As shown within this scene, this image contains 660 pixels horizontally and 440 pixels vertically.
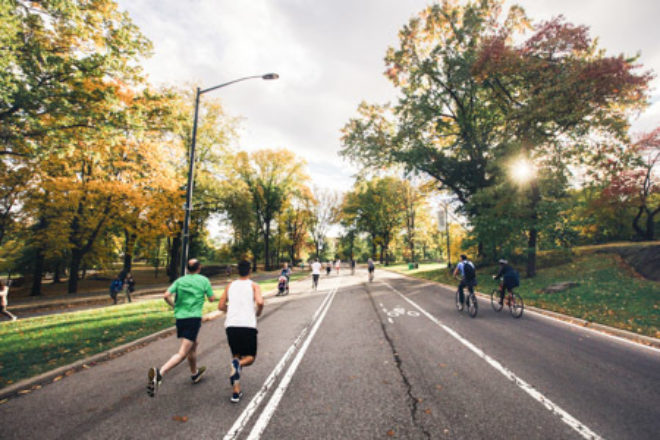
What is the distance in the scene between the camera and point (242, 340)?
3816 millimetres

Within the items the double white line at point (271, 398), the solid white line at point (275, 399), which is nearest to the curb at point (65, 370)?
the double white line at point (271, 398)

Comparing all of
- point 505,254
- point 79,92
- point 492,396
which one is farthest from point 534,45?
point 79,92

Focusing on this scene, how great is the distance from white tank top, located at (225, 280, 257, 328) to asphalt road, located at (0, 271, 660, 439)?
1087 millimetres

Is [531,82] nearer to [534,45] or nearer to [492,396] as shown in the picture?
[534,45]

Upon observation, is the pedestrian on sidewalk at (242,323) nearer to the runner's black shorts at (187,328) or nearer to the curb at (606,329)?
the runner's black shorts at (187,328)

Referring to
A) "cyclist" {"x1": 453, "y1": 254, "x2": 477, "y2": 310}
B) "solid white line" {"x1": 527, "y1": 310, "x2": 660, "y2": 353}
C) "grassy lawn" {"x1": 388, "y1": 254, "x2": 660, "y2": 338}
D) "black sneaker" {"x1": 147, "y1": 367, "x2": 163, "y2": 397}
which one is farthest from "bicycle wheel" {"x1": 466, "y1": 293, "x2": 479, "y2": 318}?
"black sneaker" {"x1": 147, "y1": 367, "x2": 163, "y2": 397}

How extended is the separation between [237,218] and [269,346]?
2573 centimetres

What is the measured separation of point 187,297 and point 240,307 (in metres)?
1.04

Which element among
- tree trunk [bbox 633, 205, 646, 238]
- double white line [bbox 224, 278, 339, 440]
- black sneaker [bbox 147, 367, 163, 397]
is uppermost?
tree trunk [bbox 633, 205, 646, 238]

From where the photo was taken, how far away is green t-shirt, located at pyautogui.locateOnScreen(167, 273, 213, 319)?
414 centimetres

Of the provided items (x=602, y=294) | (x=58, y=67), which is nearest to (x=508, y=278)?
(x=602, y=294)

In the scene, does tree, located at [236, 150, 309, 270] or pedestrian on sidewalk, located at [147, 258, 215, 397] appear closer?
pedestrian on sidewalk, located at [147, 258, 215, 397]

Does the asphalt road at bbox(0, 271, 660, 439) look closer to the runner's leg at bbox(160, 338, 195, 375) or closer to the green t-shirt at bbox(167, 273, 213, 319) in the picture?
the runner's leg at bbox(160, 338, 195, 375)

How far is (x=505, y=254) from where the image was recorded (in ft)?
62.4
